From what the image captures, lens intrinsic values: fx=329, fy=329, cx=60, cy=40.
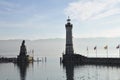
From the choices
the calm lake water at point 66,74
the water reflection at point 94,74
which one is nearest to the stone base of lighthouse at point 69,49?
the calm lake water at point 66,74

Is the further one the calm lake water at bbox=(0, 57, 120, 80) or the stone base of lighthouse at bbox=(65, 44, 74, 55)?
the stone base of lighthouse at bbox=(65, 44, 74, 55)

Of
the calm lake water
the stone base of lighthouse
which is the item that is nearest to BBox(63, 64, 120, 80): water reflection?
the calm lake water

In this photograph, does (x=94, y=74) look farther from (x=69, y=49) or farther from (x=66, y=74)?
(x=69, y=49)

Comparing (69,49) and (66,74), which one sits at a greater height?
(69,49)

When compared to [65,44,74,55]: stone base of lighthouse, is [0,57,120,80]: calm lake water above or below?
below

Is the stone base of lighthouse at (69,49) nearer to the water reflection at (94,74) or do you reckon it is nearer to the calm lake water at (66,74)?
the calm lake water at (66,74)

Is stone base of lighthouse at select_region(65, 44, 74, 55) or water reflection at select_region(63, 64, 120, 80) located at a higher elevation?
stone base of lighthouse at select_region(65, 44, 74, 55)

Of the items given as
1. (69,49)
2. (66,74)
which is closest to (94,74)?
(66,74)

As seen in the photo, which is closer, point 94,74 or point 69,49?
point 94,74

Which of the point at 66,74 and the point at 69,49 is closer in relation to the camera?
the point at 66,74

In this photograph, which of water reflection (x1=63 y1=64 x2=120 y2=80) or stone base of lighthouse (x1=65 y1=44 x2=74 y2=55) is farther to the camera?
stone base of lighthouse (x1=65 y1=44 x2=74 y2=55)

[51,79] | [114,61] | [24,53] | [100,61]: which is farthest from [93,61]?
[51,79]

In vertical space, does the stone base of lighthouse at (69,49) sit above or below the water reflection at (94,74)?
above

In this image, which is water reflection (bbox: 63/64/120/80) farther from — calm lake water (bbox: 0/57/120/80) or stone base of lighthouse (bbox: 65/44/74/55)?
stone base of lighthouse (bbox: 65/44/74/55)
